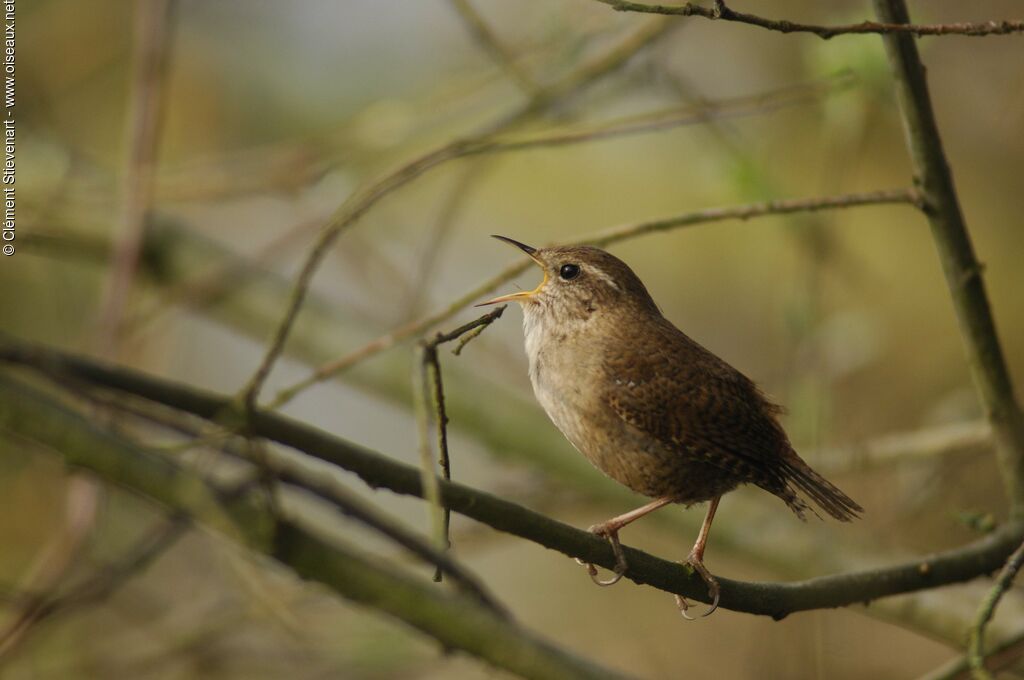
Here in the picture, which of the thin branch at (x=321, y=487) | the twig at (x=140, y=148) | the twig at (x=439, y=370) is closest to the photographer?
the thin branch at (x=321, y=487)

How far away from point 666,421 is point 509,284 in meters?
0.67

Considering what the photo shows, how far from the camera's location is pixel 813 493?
2.46 metres

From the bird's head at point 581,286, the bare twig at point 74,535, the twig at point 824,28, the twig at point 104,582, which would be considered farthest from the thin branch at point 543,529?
the bare twig at point 74,535

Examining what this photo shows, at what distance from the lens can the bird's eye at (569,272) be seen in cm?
295

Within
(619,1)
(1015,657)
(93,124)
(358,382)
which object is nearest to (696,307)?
(358,382)

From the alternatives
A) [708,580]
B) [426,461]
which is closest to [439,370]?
[426,461]

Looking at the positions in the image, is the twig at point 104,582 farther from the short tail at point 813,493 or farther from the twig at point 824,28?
the short tail at point 813,493

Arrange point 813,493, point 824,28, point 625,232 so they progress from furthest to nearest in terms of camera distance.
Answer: point 813,493 → point 625,232 → point 824,28

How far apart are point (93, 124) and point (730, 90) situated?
4119mm

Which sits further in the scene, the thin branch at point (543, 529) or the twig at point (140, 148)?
the twig at point (140, 148)

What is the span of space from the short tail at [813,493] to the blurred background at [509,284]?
280 millimetres

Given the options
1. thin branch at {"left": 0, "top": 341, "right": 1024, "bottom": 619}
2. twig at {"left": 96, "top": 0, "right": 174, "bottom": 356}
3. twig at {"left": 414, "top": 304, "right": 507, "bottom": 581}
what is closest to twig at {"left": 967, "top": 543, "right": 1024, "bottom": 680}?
thin branch at {"left": 0, "top": 341, "right": 1024, "bottom": 619}

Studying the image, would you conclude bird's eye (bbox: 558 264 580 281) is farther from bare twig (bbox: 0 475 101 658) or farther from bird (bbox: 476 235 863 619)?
bare twig (bbox: 0 475 101 658)

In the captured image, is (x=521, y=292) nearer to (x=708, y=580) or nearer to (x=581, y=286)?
(x=581, y=286)
